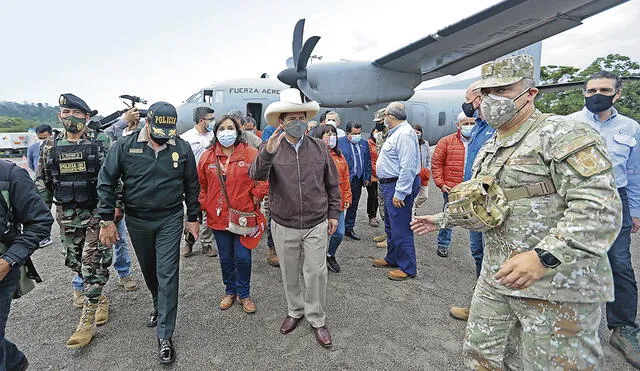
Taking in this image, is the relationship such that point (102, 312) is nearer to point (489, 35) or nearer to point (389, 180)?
point (389, 180)

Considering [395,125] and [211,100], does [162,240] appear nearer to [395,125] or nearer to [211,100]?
[395,125]

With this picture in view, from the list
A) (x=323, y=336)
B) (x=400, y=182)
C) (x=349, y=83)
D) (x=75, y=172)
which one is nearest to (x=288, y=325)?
(x=323, y=336)

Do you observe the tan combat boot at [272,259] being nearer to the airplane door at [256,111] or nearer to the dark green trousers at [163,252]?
the dark green trousers at [163,252]

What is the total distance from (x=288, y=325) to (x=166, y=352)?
40.8 inches

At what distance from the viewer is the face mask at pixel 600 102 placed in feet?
8.93

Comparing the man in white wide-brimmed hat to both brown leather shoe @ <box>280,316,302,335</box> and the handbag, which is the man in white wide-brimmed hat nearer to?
brown leather shoe @ <box>280,316,302,335</box>

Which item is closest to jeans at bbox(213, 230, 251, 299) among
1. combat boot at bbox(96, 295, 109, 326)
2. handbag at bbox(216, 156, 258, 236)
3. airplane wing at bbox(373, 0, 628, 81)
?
handbag at bbox(216, 156, 258, 236)

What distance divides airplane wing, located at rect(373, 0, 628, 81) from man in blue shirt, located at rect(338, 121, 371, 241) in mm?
3137

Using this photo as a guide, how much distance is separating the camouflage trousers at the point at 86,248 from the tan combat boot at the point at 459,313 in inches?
132

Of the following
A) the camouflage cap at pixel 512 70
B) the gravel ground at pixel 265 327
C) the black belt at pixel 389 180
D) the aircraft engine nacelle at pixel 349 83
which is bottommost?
the gravel ground at pixel 265 327

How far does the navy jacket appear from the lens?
518cm

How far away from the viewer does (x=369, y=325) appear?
3.10 m

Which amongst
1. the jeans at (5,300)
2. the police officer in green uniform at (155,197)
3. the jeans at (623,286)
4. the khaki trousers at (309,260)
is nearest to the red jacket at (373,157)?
the khaki trousers at (309,260)

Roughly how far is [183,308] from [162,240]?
1.09 metres
